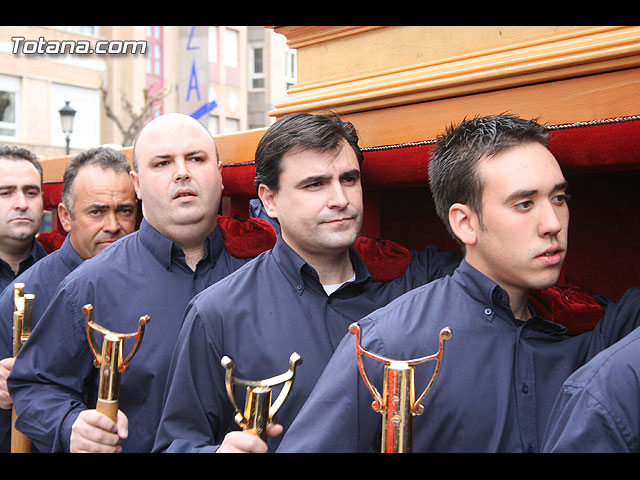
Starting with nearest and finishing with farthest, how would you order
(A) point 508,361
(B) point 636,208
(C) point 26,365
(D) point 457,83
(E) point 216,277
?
(A) point 508,361 < (D) point 457,83 < (B) point 636,208 < (C) point 26,365 < (E) point 216,277

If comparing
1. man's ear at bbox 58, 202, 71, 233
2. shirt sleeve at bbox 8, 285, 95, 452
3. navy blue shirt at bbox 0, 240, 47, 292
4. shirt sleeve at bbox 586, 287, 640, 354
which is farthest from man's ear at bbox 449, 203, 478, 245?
navy blue shirt at bbox 0, 240, 47, 292

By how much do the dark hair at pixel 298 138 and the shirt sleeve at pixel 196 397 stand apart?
0.43 meters

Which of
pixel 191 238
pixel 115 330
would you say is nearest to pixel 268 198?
pixel 191 238

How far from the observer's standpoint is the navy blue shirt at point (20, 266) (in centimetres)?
314

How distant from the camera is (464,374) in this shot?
1379 millimetres

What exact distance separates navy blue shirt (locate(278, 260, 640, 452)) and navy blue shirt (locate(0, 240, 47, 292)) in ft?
7.02

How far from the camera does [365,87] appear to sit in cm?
187

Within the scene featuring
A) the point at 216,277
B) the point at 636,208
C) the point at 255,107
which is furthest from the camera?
the point at 255,107

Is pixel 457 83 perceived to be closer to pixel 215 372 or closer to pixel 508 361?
pixel 508 361

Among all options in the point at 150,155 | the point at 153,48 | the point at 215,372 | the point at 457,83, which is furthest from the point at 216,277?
the point at 153,48

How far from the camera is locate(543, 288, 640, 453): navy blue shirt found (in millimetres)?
1001

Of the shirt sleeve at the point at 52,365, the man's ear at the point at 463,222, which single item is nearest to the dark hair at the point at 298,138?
the man's ear at the point at 463,222

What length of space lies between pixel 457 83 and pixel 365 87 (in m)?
0.31

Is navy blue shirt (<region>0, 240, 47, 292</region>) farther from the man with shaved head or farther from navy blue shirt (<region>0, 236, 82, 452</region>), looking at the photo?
the man with shaved head
